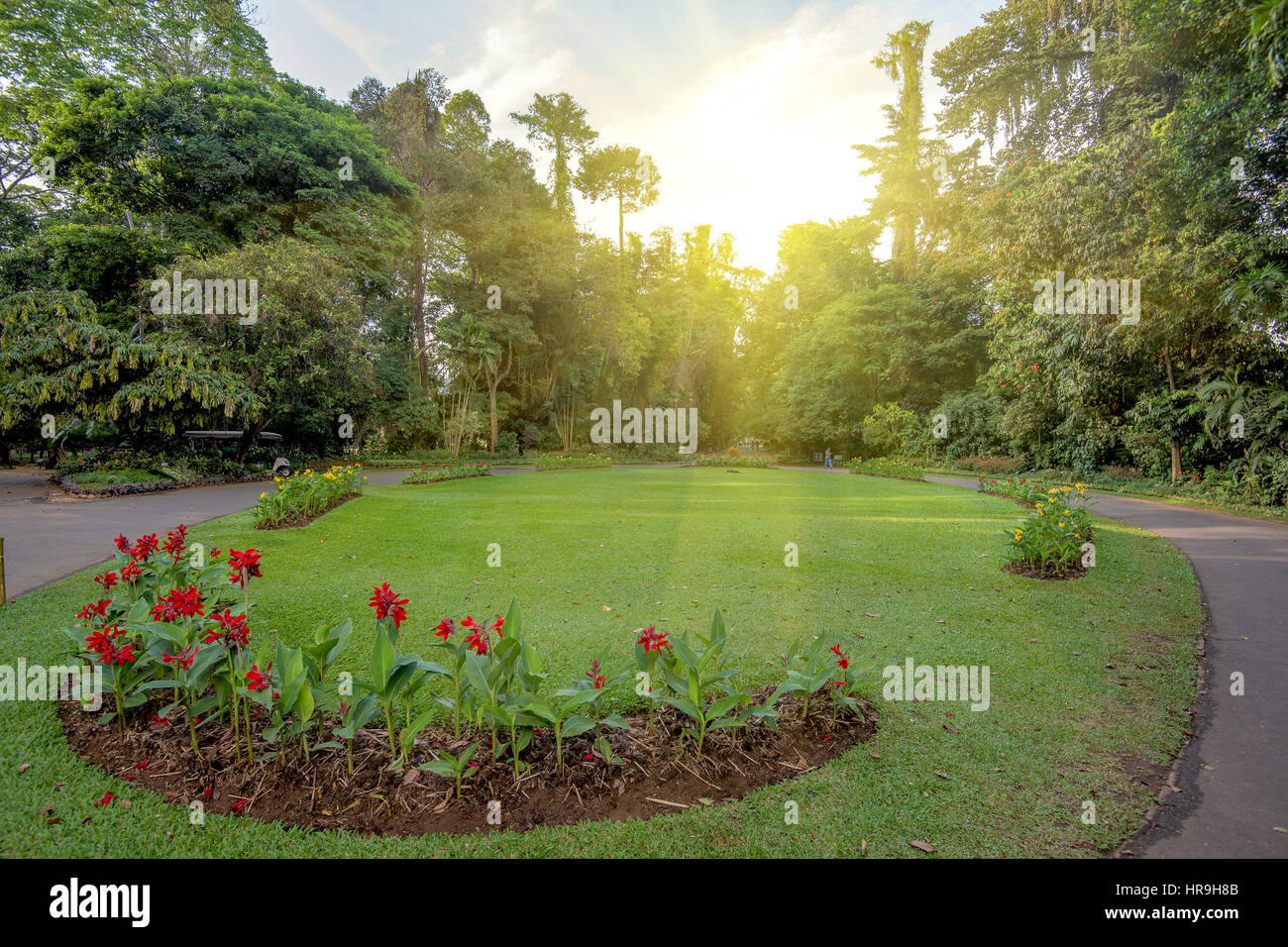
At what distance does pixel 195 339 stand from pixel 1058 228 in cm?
2297

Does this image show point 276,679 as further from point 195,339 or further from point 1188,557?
point 195,339

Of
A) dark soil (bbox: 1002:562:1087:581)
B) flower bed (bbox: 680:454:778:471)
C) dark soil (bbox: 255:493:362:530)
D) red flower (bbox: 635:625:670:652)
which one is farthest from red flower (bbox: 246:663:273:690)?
flower bed (bbox: 680:454:778:471)

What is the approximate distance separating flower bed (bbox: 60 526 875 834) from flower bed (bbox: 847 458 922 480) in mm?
19455

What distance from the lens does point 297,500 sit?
894 cm

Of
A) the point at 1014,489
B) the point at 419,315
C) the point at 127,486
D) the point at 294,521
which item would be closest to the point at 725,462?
the point at 419,315

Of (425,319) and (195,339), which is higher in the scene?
(425,319)

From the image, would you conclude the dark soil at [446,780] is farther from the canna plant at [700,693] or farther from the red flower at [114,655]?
the red flower at [114,655]

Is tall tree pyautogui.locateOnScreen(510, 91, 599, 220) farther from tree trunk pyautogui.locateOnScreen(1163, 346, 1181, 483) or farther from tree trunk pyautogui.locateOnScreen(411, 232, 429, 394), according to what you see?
tree trunk pyautogui.locateOnScreen(1163, 346, 1181, 483)

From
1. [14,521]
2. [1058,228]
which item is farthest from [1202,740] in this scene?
[1058,228]

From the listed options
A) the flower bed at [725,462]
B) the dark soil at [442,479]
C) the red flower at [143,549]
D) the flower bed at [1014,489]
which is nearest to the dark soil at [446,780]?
the red flower at [143,549]

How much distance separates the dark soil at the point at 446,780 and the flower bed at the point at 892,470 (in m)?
19.6

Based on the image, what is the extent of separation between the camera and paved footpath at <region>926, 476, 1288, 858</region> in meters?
2.30

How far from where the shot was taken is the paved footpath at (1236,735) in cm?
230

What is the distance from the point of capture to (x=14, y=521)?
28.7 ft
